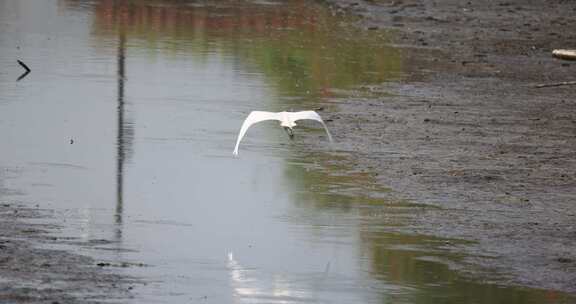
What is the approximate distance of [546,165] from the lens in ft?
53.9

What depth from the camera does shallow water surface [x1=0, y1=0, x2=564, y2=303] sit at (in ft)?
36.6

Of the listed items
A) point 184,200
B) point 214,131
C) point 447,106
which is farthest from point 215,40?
point 184,200

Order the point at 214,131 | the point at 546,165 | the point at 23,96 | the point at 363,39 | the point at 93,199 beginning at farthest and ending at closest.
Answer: the point at 363,39 → the point at 23,96 → the point at 214,131 → the point at 546,165 → the point at 93,199

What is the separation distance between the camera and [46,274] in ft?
34.9

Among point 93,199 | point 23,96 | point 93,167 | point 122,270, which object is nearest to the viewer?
point 122,270

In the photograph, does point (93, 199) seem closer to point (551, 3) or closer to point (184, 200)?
point (184, 200)

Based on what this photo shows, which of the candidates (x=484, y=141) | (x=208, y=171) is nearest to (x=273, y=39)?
(x=484, y=141)

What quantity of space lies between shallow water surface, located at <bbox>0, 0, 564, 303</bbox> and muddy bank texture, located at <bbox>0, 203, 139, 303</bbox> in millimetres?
194

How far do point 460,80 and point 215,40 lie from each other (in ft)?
17.3

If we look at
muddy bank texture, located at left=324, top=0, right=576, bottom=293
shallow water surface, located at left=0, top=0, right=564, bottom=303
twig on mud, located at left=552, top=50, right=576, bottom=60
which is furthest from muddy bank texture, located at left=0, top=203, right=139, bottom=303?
twig on mud, located at left=552, top=50, right=576, bottom=60

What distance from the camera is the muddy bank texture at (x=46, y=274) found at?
396 inches

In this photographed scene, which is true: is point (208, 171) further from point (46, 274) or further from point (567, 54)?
point (567, 54)

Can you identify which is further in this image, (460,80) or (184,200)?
(460,80)

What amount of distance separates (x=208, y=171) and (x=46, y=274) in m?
4.78
